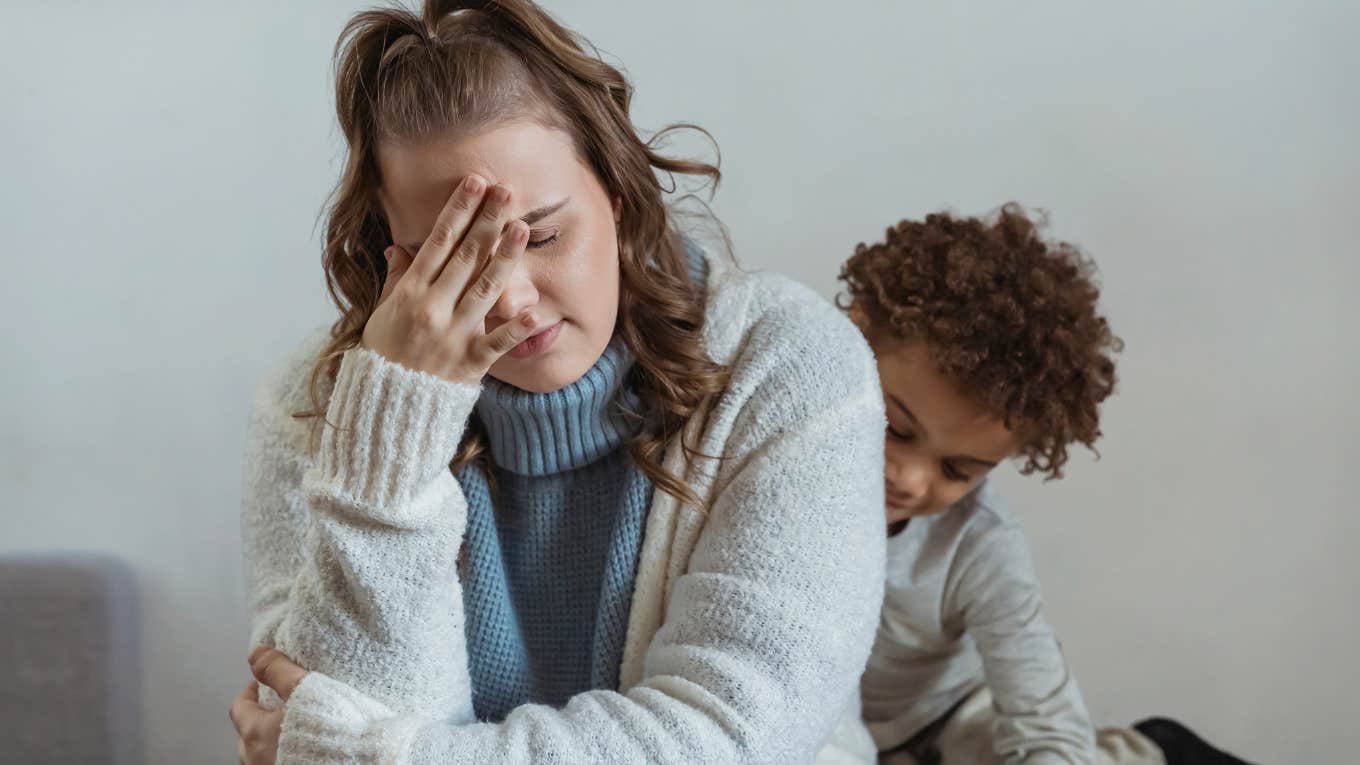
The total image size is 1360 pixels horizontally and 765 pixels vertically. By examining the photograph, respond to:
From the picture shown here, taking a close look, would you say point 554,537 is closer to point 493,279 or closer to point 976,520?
point 493,279

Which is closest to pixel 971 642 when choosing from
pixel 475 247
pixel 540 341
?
pixel 540 341

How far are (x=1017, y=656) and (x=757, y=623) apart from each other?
0.55 m

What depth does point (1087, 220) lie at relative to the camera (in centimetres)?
159

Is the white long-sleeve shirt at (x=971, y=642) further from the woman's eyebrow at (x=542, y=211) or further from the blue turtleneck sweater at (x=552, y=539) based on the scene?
the woman's eyebrow at (x=542, y=211)

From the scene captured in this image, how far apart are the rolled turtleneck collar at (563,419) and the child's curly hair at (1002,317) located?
1.26ft

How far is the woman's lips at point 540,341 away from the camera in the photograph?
1020 mm

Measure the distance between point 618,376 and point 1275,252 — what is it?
93 centimetres

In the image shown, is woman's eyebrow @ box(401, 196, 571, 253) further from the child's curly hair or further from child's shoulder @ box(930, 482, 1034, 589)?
child's shoulder @ box(930, 482, 1034, 589)

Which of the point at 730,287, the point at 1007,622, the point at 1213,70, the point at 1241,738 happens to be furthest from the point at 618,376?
the point at 1241,738

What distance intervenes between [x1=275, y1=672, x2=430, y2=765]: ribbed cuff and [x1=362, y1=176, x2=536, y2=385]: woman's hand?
269 millimetres

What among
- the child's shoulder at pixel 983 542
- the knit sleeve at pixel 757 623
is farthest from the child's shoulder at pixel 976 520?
the knit sleeve at pixel 757 623

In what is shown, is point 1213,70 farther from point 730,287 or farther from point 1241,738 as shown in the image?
point 1241,738

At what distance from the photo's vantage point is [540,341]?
102 centimetres

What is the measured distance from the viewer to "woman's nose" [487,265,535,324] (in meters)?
0.99
